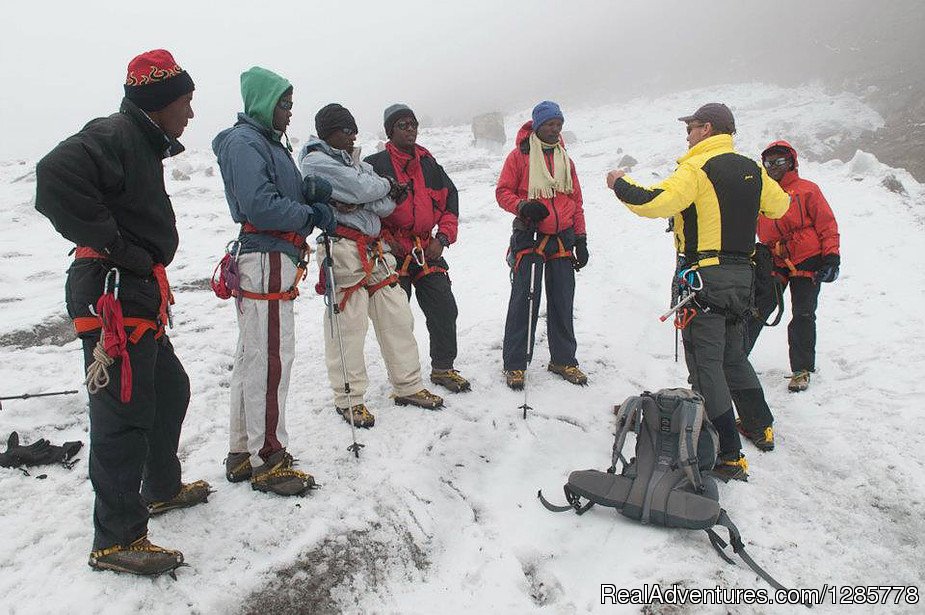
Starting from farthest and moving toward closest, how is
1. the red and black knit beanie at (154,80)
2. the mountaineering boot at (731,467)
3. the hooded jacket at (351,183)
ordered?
the hooded jacket at (351,183) → the mountaineering boot at (731,467) → the red and black knit beanie at (154,80)

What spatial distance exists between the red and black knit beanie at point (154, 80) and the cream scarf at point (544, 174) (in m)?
3.70

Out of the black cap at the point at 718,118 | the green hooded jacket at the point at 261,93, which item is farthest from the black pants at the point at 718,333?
the green hooded jacket at the point at 261,93

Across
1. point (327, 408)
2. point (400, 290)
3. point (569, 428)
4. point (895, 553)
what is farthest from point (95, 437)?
point (895, 553)

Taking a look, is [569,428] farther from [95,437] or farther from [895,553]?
[95,437]

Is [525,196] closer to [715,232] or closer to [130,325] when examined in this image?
[715,232]

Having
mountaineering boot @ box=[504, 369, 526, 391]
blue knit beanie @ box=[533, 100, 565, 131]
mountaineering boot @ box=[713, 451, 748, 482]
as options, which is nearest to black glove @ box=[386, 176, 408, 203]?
blue knit beanie @ box=[533, 100, 565, 131]

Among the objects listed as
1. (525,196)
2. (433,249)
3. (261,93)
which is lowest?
(433,249)

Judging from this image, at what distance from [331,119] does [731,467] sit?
4754 millimetres

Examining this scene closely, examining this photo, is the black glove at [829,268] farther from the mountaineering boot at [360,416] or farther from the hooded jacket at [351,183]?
the mountaineering boot at [360,416]

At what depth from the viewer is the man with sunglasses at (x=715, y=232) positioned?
14.2ft

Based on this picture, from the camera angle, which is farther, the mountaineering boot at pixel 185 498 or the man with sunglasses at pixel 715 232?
the man with sunglasses at pixel 715 232

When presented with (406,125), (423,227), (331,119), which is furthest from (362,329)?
(406,125)

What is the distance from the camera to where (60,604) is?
107 inches

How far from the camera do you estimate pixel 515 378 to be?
19.4 ft
